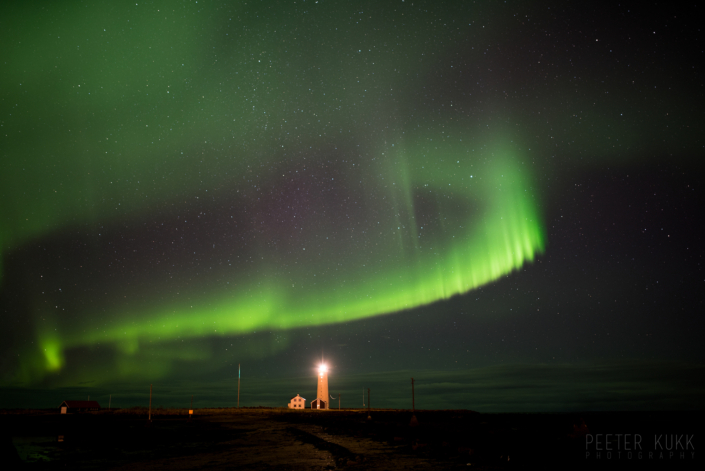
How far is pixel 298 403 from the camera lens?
97.4 metres

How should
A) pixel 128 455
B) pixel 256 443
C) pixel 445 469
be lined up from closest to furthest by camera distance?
1. pixel 445 469
2. pixel 128 455
3. pixel 256 443

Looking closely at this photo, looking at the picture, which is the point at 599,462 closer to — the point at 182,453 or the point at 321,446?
the point at 321,446

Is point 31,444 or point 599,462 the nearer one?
point 599,462

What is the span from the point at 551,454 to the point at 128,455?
20.6 meters

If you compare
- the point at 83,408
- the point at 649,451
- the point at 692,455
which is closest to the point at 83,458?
the point at 649,451

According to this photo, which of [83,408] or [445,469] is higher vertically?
[445,469]

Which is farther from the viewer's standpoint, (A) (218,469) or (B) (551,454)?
(B) (551,454)

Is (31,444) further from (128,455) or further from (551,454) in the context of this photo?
(551,454)

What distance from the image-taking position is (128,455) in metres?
21.9

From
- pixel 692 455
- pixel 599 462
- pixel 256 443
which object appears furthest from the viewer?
pixel 256 443

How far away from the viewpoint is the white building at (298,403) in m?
97.2

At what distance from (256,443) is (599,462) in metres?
18.3

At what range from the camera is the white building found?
97188mm

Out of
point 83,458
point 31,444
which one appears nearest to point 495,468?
point 83,458
